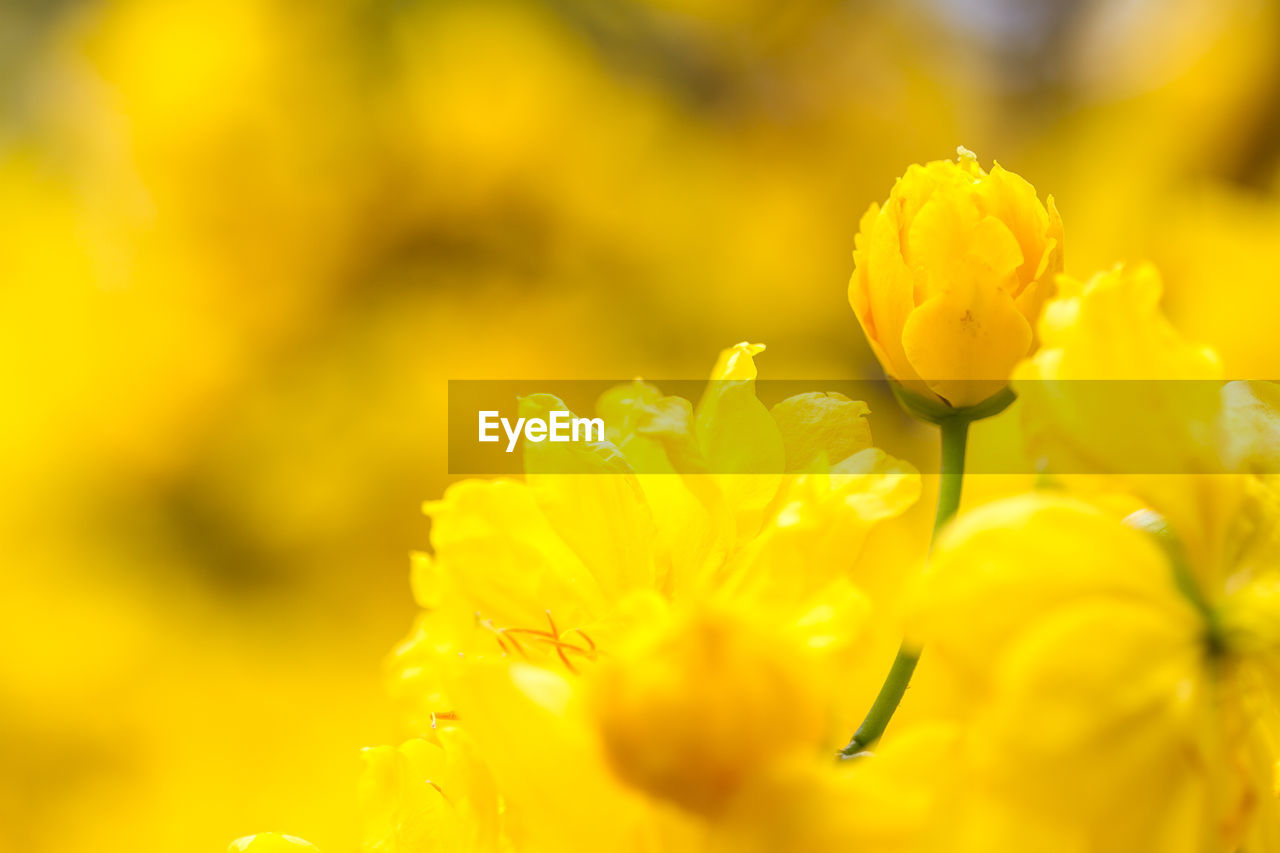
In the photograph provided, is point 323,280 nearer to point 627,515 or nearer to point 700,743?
point 627,515

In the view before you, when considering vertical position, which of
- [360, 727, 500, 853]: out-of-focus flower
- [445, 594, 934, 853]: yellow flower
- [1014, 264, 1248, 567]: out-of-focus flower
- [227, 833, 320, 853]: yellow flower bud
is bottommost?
[227, 833, 320, 853]: yellow flower bud

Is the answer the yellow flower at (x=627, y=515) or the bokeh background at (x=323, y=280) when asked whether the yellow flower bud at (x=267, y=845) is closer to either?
the yellow flower at (x=627, y=515)

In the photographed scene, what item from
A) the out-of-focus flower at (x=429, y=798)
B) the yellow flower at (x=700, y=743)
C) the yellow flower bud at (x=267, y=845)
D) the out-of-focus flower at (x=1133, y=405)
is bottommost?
the yellow flower bud at (x=267, y=845)

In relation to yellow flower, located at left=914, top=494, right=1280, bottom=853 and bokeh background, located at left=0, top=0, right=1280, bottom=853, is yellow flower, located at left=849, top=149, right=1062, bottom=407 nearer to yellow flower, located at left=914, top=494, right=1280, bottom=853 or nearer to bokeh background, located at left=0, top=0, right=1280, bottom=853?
yellow flower, located at left=914, top=494, right=1280, bottom=853

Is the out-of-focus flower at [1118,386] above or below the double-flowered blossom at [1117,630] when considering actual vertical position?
above

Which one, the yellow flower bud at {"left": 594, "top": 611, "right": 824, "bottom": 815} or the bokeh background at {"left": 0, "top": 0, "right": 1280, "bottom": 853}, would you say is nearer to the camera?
the yellow flower bud at {"left": 594, "top": 611, "right": 824, "bottom": 815}

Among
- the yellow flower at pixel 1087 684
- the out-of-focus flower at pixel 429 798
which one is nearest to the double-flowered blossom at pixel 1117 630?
the yellow flower at pixel 1087 684

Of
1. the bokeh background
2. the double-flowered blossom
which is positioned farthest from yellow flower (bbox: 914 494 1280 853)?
the bokeh background

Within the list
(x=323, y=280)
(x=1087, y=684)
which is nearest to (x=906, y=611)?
(x=1087, y=684)
